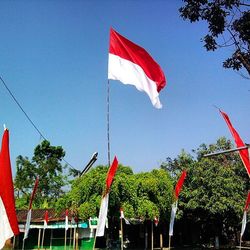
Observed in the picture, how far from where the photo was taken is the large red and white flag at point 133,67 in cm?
966

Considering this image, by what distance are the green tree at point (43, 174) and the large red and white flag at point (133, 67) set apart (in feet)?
125

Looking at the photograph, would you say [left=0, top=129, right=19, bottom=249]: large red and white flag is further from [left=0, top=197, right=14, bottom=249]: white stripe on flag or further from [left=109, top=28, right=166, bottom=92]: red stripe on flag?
[left=109, top=28, right=166, bottom=92]: red stripe on flag

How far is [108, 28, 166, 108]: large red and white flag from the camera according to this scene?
31.7 ft

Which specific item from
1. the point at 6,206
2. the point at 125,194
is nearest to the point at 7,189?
the point at 6,206

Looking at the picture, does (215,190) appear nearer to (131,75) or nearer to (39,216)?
(39,216)

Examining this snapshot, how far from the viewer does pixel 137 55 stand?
32.3 ft

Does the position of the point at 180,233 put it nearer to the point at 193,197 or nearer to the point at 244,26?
the point at 193,197

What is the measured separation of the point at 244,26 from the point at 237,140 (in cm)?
293

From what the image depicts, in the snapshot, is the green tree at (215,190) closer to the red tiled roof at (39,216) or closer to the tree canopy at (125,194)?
the tree canopy at (125,194)

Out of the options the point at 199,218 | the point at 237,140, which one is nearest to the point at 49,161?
the point at 199,218

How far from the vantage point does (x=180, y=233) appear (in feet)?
129

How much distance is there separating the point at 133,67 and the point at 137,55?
293 millimetres

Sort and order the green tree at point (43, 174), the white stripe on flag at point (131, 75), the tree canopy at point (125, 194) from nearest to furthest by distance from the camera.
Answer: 1. the white stripe on flag at point (131, 75)
2. the tree canopy at point (125, 194)
3. the green tree at point (43, 174)

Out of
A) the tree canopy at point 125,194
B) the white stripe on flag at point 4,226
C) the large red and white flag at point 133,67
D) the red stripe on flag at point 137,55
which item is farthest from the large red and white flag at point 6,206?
the tree canopy at point 125,194
